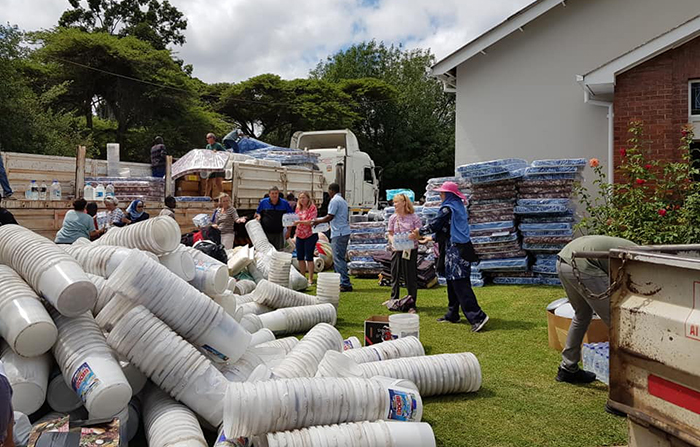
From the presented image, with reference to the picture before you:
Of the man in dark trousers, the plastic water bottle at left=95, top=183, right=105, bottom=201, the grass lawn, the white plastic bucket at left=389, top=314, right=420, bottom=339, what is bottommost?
the grass lawn

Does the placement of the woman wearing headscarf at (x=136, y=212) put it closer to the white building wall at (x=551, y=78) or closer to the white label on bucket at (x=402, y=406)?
the white label on bucket at (x=402, y=406)

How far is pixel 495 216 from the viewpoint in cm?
1095

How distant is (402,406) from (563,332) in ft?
10.1

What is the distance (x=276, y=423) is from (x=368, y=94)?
141 ft

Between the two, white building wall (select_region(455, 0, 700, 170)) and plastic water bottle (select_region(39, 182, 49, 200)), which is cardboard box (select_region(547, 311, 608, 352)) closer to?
white building wall (select_region(455, 0, 700, 170))

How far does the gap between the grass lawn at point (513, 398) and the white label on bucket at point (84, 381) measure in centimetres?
228

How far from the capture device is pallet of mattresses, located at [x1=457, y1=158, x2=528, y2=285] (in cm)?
1070

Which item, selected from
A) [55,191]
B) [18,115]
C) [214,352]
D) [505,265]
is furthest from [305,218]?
[18,115]

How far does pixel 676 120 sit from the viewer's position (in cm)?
1006

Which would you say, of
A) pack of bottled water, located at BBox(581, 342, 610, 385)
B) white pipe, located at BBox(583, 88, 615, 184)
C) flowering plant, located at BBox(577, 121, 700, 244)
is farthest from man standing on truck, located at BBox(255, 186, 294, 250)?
pack of bottled water, located at BBox(581, 342, 610, 385)

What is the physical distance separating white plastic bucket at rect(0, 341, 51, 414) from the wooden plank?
7118mm

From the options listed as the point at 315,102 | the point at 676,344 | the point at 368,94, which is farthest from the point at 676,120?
the point at 368,94

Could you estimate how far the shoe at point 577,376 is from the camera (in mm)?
4957

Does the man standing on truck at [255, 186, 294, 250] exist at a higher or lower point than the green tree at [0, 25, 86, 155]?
lower
